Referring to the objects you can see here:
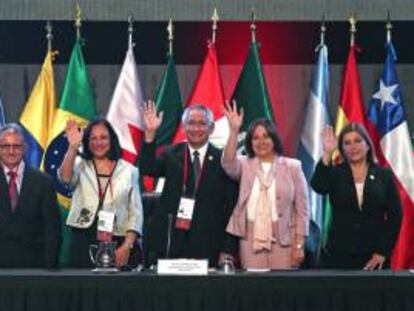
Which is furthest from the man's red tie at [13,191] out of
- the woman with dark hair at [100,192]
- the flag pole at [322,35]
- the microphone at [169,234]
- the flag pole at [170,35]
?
the flag pole at [322,35]

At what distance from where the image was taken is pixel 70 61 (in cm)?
627

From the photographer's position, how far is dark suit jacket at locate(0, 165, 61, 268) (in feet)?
14.6

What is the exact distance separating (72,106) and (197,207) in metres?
1.82

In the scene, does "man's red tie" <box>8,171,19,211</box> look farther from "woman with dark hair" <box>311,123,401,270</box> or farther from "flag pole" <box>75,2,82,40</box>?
"flag pole" <box>75,2,82,40</box>

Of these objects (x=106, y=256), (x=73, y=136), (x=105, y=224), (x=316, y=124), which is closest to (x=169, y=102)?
(x=316, y=124)

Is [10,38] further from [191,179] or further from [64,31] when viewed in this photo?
[191,179]

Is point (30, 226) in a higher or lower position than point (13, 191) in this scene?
lower

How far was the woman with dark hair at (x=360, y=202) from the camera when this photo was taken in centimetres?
453

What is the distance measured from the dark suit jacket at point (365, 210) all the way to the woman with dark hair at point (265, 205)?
0.18 metres

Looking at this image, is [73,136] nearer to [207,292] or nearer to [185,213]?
[185,213]

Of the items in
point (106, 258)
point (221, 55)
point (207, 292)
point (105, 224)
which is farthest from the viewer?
point (221, 55)

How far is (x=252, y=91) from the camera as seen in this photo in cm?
611

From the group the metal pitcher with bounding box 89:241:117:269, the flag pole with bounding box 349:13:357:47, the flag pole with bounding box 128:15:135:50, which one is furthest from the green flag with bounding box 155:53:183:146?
the metal pitcher with bounding box 89:241:117:269

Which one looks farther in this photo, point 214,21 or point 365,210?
point 214,21
